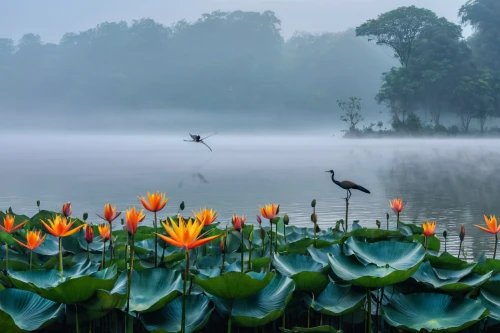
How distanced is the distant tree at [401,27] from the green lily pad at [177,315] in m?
35.8

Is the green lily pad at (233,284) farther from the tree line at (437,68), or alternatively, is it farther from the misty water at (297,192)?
the tree line at (437,68)

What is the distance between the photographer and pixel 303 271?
156 centimetres

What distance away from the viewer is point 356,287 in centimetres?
163

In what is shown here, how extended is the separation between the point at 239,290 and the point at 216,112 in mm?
78035

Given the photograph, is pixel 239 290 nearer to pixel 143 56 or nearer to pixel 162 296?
pixel 162 296

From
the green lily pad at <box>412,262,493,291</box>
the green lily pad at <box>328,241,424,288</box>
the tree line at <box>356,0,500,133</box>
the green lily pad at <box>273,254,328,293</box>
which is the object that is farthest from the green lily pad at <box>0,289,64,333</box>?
the tree line at <box>356,0,500,133</box>

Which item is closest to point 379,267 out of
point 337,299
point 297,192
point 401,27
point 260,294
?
point 337,299

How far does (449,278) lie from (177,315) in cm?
77

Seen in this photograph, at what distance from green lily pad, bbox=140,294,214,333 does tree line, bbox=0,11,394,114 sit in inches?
2974

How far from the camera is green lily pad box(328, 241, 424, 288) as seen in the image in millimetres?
1465

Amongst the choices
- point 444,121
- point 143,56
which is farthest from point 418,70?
point 143,56

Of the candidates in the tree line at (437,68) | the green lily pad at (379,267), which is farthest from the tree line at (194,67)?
the green lily pad at (379,267)

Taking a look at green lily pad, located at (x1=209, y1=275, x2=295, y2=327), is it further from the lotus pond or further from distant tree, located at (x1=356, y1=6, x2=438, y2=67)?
distant tree, located at (x1=356, y1=6, x2=438, y2=67)

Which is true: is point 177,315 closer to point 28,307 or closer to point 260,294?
point 260,294
